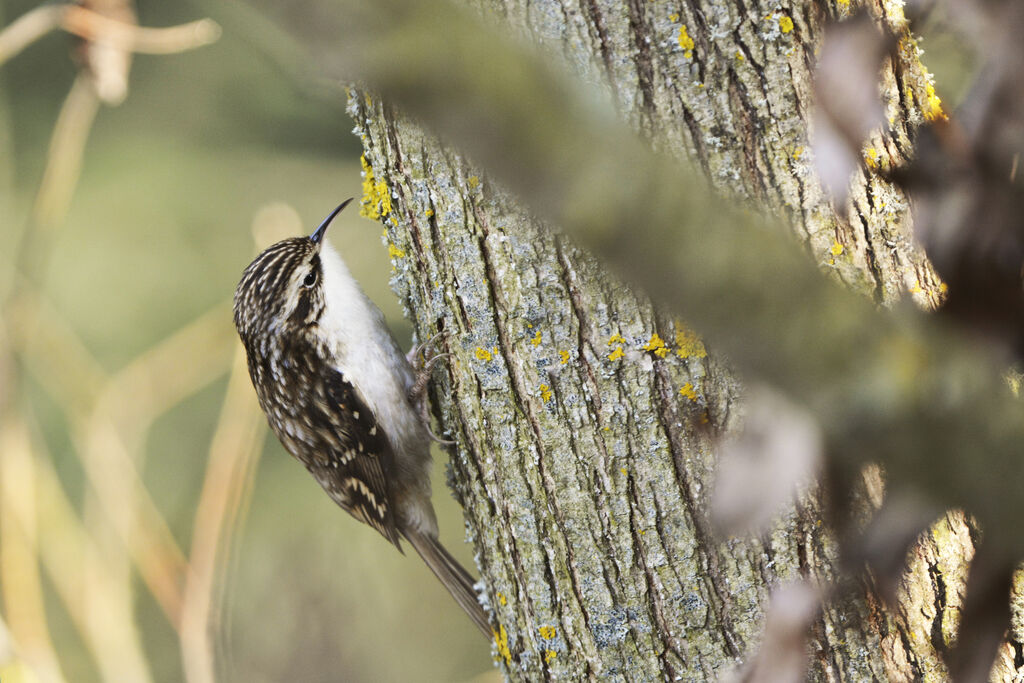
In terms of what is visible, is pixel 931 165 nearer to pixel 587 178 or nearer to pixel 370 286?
pixel 587 178

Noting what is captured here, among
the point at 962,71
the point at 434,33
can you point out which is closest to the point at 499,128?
the point at 434,33

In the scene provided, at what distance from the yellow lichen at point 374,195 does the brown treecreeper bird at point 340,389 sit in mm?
577

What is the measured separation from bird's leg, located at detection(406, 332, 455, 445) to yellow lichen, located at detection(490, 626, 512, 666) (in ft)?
1.24

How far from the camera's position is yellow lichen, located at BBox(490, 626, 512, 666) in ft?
5.41

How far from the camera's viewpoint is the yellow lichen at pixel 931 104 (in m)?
1.18

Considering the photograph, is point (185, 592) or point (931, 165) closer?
point (931, 165)

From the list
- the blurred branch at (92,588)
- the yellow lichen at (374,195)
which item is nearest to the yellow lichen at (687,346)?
the yellow lichen at (374,195)

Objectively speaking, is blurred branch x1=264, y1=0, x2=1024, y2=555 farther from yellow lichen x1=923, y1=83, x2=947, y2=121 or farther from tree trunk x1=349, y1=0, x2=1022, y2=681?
yellow lichen x1=923, y1=83, x2=947, y2=121

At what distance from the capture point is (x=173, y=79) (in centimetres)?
496

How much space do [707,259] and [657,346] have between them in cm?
99

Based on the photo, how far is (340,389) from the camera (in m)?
2.28

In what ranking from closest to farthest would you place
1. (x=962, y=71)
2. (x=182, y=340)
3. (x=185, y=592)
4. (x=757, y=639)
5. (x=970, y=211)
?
(x=970, y=211), (x=962, y=71), (x=757, y=639), (x=185, y=592), (x=182, y=340)

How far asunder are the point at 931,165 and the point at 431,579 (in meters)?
4.94

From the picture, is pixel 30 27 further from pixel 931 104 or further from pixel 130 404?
pixel 931 104
